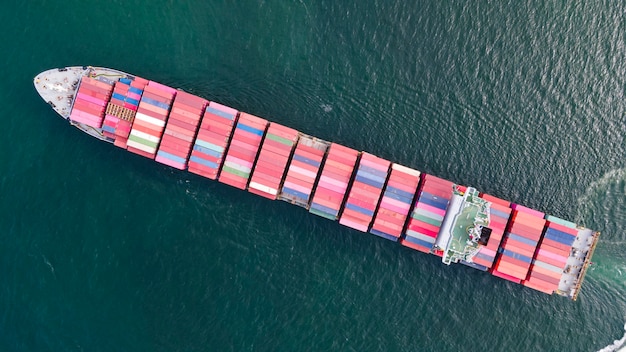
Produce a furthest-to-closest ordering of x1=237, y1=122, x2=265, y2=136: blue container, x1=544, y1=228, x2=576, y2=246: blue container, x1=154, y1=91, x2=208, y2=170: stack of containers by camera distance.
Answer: x1=154, y1=91, x2=208, y2=170: stack of containers, x1=237, y1=122, x2=265, y2=136: blue container, x1=544, y1=228, x2=576, y2=246: blue container

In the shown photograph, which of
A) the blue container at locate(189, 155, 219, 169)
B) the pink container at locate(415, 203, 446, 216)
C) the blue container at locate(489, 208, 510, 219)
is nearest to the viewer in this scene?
the blue container at locate(489, 208, 510, 219)

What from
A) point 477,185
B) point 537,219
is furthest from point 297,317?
point 537,219

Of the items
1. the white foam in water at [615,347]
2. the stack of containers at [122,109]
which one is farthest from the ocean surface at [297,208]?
the stack of containers at [122,109]

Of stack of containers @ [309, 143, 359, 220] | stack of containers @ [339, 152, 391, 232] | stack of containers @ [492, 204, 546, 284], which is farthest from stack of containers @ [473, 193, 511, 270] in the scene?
stack of containers @ [309, 143, 359, 220]

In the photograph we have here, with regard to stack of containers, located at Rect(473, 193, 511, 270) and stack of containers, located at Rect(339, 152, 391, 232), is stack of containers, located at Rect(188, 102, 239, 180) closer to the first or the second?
stack of containers, located at Rect(339, 152, 391, 232)

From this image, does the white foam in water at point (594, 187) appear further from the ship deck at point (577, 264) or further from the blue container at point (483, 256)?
the blue container at point (483, 256)

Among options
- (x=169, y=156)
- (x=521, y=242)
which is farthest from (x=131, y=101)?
(x=521, y=242)

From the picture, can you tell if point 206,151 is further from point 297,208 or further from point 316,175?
point 316,175
